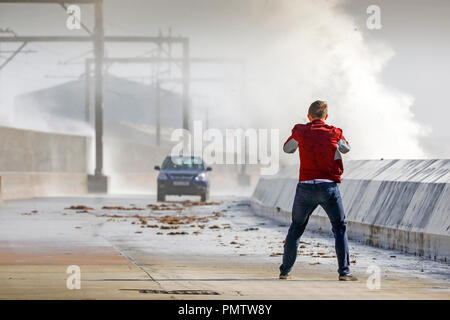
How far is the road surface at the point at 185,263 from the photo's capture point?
9867 millimetres

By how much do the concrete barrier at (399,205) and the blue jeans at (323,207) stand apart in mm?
2617

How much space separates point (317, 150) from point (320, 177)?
27cm

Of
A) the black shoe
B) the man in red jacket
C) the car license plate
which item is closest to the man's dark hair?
the man in red jacket

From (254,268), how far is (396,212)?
3450mm

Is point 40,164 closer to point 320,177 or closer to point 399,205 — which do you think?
point 399,205

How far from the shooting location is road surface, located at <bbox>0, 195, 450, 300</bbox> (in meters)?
9.87

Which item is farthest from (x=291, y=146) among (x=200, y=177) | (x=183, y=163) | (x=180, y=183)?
(x=183, y=163)

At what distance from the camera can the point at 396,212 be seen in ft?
51.3

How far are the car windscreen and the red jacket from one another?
2918cm

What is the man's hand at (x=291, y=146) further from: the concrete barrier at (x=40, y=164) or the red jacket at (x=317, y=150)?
the concrete barrier at (x=40, y=164)

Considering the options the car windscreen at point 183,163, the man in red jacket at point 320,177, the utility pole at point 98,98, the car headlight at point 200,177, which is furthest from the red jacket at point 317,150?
the utility pole at point 98,98

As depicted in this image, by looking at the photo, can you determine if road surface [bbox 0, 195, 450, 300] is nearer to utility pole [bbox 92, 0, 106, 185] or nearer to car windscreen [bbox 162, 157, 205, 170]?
car windscreen [bbox 162, 157, 205, 170]

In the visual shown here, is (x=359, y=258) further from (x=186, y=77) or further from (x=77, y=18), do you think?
(x=186, y=77)
